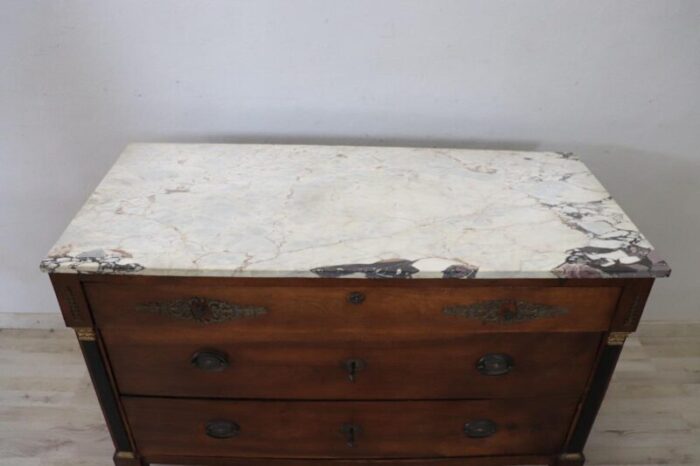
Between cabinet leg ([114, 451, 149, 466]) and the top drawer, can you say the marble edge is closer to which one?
the top drawer

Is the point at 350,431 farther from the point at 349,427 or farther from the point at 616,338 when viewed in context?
the point at 616,338

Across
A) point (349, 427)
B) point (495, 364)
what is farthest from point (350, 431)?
point (495, 364)

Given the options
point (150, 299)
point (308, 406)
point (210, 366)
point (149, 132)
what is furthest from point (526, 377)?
point (149, 132)

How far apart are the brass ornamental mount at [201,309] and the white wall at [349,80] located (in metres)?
0.55

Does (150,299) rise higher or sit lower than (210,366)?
higher

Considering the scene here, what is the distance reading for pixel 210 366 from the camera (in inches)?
38.3

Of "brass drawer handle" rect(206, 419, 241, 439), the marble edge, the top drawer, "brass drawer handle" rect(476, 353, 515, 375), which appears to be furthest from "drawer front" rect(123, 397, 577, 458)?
the marble edge

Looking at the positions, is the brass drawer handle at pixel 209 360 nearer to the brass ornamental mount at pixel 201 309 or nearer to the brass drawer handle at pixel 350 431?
the brass ornamental mount at pixel 201 309

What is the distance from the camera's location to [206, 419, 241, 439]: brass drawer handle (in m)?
1.09

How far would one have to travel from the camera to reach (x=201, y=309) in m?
0.91

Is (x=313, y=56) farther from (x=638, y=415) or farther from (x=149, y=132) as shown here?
(x=638, y=415)

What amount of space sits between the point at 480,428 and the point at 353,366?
1.10 feet

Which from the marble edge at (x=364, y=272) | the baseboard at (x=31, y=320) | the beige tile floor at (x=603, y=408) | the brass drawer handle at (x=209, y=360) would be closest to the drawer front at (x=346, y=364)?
the brass drawer handle at (x=209, y=360)

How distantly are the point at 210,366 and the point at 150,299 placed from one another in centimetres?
18
